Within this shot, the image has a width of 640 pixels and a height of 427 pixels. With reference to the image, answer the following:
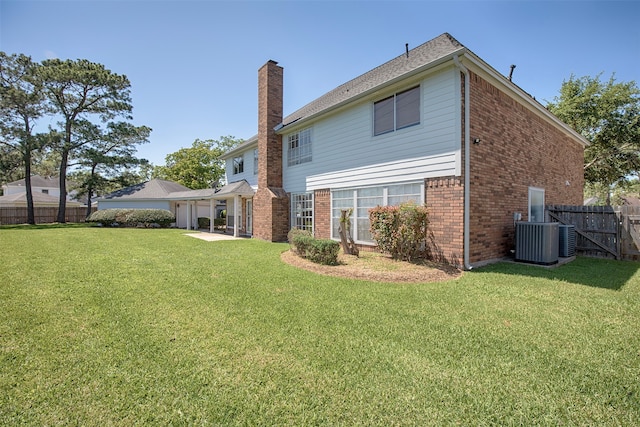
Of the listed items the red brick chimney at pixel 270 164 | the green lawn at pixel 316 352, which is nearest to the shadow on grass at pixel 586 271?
the green lawn at pixel 316 352

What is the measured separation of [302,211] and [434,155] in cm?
681

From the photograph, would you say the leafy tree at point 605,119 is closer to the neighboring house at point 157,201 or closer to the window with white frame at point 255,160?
the window with white frame at point 255,160

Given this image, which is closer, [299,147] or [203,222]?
[299,147]

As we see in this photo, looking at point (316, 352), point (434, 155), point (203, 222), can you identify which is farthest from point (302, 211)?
point (203, 222)

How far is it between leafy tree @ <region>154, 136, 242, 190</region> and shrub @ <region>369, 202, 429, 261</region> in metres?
34.4

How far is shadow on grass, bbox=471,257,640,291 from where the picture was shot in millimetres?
6238

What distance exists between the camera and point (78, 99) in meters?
26.0

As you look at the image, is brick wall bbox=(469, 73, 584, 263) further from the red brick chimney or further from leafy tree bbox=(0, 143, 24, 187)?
leafy tree bbox=(0, 143, 24, 187)

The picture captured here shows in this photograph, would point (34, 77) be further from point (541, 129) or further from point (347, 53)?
point (541, 129)

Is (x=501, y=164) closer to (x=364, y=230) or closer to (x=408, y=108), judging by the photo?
(x=408, y=108)

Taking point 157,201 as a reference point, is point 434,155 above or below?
above

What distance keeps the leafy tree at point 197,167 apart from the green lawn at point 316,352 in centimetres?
3497

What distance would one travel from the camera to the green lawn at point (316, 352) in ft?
7.45

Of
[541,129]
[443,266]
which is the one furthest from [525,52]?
[443,266]
